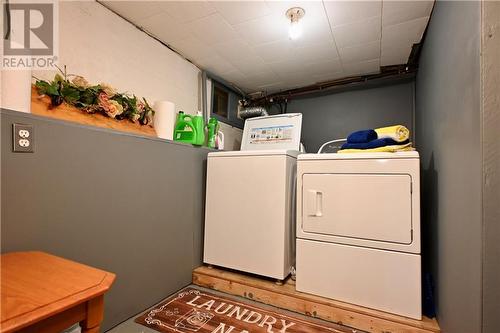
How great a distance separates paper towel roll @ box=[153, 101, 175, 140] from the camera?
6.81 feet

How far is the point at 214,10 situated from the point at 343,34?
111 cm

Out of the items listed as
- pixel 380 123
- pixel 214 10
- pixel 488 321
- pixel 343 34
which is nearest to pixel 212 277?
pixel 488 321

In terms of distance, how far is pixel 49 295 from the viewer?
681 mm

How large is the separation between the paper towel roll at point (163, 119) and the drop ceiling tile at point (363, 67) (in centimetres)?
195

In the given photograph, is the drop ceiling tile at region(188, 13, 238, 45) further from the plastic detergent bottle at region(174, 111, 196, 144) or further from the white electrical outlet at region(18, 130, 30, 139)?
the white electrical outlet at region(18, 130, 30, 139)

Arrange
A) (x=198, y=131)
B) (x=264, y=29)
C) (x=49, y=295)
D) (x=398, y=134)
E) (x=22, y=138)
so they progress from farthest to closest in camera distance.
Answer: (x=198, y=131) → (x=264, y=29) → (x=398, y=134) → (x=22, y=138) → (x=49, y=295)

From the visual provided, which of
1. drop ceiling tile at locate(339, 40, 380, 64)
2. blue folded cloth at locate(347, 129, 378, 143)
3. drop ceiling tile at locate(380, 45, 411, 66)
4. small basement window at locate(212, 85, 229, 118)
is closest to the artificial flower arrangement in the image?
small basement window at locate(212, 85, 229, 118)

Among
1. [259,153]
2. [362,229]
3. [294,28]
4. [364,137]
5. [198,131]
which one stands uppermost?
[294,28]

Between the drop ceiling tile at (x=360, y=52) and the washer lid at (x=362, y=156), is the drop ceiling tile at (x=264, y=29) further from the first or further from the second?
the washer lid at (x=362, y=156)

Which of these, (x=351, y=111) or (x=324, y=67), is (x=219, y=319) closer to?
(x=324, y=67)

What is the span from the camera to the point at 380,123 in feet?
9.75

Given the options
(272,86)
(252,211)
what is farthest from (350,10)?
(252,211)

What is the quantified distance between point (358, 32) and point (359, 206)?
150 cm

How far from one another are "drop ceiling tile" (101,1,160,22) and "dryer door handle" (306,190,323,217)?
5.88 ft
